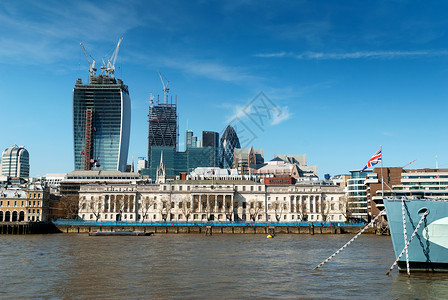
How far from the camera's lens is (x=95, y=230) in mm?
Result: 150000

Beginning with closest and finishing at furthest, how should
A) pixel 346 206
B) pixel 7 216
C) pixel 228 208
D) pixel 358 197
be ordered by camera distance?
pixel 7 216, pixel 346 206, pixel 358 197, pixel 228 208

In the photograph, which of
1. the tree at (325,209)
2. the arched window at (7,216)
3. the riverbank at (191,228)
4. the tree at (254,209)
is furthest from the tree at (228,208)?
the arched window at (7,216)

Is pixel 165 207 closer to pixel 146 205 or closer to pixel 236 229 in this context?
pixel 146 205

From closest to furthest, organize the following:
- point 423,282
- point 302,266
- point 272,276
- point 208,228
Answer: point 423,282 < point 272,276 < point 302,266 < point 208,228

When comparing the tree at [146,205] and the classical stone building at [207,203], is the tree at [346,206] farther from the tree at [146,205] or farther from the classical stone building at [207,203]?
the tree at [146,205]

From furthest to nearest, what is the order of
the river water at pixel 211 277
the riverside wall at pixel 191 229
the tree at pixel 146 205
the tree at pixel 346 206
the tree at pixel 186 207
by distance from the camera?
the tree at pixel 186 207 → the tree at pixel 146 205 → the tree at pixel 346 206 → the riverside wall at pixel 191 229 → the river water at pixel 211 277

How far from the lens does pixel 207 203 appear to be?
190 meters

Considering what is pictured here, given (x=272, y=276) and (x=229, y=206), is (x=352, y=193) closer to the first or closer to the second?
(x=229, y=206)

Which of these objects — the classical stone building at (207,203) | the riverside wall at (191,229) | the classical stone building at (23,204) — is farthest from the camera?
the classical stone building at (207,203)

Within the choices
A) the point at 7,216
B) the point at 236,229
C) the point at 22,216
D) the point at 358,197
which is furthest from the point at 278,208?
the point at 7,216

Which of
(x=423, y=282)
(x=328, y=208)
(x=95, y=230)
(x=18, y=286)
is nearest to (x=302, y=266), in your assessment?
(x=423, y=282)

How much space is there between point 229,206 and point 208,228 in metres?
46.0

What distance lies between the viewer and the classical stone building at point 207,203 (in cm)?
19200

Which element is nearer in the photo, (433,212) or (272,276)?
(433,212)
